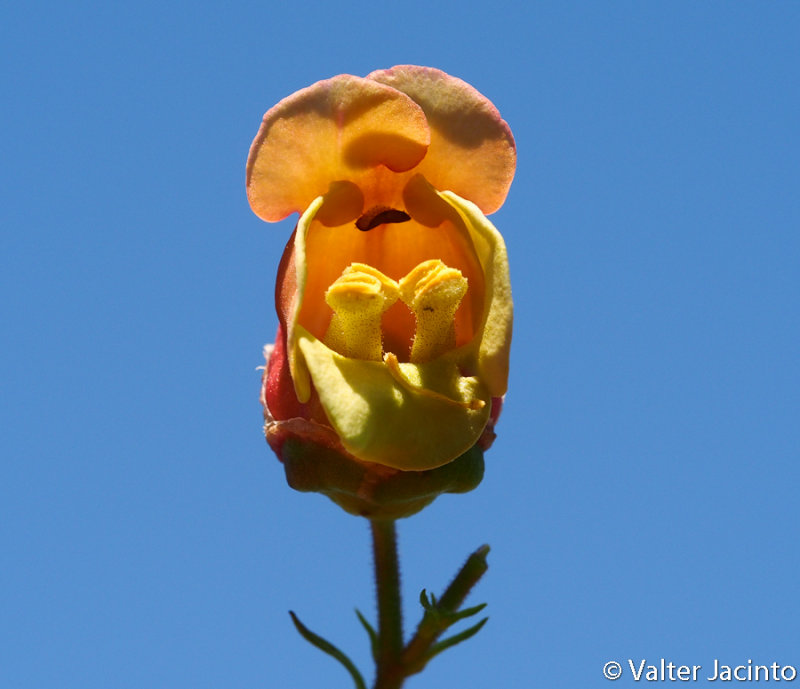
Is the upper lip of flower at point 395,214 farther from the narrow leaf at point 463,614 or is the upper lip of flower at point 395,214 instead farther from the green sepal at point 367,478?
the narrow leaf at point 463,614

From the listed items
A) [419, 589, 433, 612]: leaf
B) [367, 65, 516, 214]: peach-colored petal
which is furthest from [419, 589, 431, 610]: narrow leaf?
[367, 65, 516, 214]: peach-colored petal

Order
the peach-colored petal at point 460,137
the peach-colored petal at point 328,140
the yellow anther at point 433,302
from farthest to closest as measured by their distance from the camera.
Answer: the peach-colored petal at point 460,137 < the peach-colored petal at point 328,140 < the yellow anther at point 433,302

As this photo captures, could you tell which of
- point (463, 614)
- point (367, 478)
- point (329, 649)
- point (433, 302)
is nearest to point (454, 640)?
point (463, 614)

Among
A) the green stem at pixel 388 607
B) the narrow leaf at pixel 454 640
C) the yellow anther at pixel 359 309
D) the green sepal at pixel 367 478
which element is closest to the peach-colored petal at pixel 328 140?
the yellow anther at pixel 359 309

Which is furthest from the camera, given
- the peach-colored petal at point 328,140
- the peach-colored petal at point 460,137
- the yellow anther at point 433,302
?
the peach-colored petal at point 460,137

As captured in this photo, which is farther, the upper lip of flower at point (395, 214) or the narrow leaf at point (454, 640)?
the narrow leaf at point (454, 640)

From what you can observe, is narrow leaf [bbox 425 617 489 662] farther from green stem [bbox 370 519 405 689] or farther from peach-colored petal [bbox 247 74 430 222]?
peach-colored petal [bbox 247 74 430 222]
